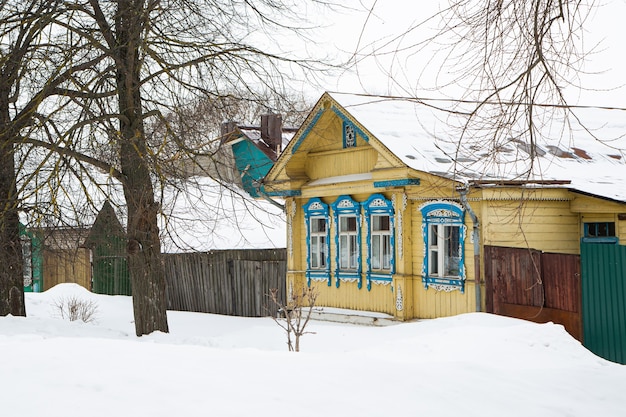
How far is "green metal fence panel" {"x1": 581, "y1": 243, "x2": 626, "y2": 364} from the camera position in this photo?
12.7 m

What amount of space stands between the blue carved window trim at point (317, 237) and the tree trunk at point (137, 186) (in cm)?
567

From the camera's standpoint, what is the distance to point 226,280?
23375 mm

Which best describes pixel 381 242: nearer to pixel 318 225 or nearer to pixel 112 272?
pixel 318 225

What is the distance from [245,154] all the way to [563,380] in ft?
82.3

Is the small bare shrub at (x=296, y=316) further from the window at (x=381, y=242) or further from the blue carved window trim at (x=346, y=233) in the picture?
the window at (x=381, y=242)

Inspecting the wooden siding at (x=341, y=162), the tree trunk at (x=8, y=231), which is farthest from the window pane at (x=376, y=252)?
the tree trunk at (x=8, y=231)

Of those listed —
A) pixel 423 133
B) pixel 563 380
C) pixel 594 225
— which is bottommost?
pixel 563 380

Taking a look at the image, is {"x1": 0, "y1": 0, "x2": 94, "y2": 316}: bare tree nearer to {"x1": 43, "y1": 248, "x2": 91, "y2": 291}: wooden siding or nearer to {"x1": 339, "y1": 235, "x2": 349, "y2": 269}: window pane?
{"x1": 339, "y1": 235, "x2": 349, "y2": 269}: window pane

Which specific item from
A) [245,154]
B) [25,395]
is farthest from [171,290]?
[25,395]

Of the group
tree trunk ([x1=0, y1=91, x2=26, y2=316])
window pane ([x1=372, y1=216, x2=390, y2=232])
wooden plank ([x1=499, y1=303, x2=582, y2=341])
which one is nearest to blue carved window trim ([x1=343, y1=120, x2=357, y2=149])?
window pane ([x1=372, y1=216, x2=390, y2=232])

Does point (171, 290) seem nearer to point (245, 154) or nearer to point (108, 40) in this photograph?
point (245, 154)

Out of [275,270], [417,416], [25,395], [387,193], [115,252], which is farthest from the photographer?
[115,252]

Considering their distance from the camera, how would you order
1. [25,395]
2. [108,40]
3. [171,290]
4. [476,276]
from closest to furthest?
1. [25,395]
2. [108,40]
3. [476,276]
4. [171,290]

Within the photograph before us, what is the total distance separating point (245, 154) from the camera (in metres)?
32.4
